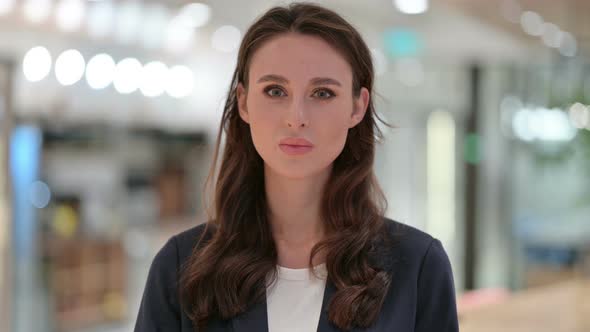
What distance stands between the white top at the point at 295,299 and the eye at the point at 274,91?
1.16 feet

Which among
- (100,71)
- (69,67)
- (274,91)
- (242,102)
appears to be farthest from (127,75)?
(274,91)

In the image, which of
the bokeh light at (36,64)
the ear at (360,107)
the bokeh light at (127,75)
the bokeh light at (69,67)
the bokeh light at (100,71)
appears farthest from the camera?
the bokeh light at (127,75)

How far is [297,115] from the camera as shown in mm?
1420

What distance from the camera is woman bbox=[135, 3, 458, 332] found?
1.45 meters

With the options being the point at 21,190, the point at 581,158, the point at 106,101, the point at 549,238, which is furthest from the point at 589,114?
the point at 21,190

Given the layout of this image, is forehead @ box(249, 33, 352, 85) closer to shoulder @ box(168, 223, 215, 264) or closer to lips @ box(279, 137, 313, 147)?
lips @ box(279, 137, 313, 147)

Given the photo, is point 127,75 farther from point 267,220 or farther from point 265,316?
point 265,316

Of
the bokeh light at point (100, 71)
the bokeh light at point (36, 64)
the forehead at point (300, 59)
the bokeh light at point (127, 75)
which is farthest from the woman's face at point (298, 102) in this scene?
the bokeh light at point (127, 75)

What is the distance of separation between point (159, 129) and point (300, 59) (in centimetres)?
435

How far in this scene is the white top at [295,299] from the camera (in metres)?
1.45

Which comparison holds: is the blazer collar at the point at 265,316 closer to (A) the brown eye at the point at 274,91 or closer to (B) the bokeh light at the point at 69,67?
(A) the brown eye at the point at 274,91

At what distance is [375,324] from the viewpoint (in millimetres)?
1439

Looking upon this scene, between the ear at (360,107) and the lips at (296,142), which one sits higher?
the ear at (360,107)

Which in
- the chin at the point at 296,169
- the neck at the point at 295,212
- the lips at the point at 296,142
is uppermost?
the lips at the point at 296,142
